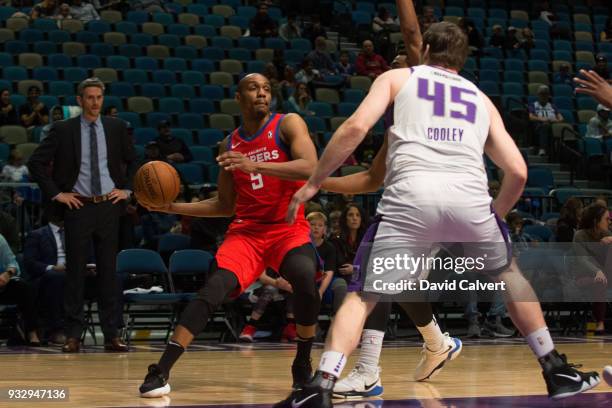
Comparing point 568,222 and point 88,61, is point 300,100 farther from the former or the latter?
point 568,222

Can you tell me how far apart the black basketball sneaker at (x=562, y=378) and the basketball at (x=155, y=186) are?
7.34 ft

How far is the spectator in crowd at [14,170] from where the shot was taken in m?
11.6

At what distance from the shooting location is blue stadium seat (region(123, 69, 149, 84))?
15.7 meters

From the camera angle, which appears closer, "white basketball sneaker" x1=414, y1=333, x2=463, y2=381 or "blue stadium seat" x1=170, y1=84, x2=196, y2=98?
"white basketball sneaker" x1=414, y1=333, x2=463, y2=381

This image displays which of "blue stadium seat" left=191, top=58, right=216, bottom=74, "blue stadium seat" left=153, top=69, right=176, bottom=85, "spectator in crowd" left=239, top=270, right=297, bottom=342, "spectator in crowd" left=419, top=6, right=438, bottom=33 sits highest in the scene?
"spectator in crowd" left=419, top=6, right=438, bottom=33

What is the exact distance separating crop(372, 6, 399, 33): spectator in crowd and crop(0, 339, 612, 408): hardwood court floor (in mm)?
11038

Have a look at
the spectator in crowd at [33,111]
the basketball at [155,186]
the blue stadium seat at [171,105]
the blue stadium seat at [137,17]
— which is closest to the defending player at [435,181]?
the basketball at [155,186]

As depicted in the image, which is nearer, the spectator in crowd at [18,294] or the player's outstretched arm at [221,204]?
the player's outstretched arm at [221,204]

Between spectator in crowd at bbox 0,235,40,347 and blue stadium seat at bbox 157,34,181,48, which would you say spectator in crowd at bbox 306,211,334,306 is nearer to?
spectator in crowd at bbox 0,235,40,347

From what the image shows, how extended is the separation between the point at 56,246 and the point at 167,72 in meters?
6.86

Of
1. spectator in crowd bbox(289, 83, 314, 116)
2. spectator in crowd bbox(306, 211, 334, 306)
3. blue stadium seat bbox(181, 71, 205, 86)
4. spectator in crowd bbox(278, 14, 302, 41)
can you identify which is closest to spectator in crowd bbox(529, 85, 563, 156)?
spectator in crowd bbox(289, 83, 314, 116)

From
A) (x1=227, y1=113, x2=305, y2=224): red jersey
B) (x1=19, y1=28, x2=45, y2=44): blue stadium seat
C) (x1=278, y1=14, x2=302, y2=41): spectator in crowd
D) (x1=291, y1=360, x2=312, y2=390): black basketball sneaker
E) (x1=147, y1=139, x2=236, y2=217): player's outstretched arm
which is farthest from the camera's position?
(x1=278, y1=14, x2=302, y2=41): spectator in crowd

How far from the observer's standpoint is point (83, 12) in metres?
17.3

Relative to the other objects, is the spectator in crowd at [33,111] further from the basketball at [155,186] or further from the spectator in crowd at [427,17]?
the basketball at [155,186]
